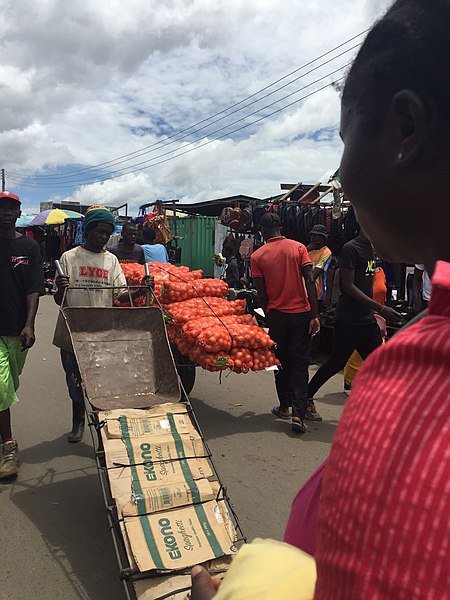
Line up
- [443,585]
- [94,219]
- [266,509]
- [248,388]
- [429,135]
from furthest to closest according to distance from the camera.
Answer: [248,388]
[94,219]
[266,509]
[429,135]
[443,585]

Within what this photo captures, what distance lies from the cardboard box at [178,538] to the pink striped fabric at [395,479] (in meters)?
1.97

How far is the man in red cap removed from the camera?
11.6 feet

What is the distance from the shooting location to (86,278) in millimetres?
4004

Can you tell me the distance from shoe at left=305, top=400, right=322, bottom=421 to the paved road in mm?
108

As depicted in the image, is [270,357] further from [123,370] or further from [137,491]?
[137,491]

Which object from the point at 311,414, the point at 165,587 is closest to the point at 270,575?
the point at 165,587

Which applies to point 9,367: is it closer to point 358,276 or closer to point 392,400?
point 358,276

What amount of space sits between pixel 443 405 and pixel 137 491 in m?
2.30

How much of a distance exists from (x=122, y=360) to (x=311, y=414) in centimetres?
209

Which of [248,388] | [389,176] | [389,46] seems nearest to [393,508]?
[389,176]

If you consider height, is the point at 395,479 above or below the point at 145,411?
above

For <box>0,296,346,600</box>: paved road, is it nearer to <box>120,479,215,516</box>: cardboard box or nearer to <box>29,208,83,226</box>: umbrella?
<box>120,479,215,516</box>: cardboard box

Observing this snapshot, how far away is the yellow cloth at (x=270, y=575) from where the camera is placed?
67 centimetres

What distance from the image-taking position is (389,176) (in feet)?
1.90
